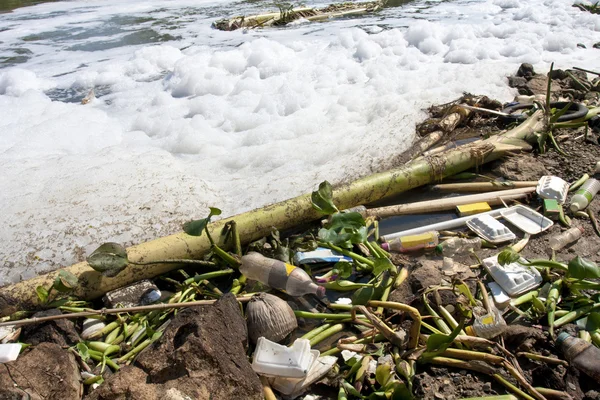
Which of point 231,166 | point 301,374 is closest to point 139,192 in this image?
point 231,166

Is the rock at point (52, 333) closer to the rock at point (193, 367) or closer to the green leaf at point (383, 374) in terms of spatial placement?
the rock at point (193, 367)

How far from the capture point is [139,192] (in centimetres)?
358

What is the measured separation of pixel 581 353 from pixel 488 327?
1.18 ft

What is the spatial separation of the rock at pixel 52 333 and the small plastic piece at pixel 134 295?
251 mm

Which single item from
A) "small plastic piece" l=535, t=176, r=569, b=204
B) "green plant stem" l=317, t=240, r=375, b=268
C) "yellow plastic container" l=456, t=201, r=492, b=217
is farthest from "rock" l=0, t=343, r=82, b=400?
"small plastic piece" l=535, t=176, r=569, b=204

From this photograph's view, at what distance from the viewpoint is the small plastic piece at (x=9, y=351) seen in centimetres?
195

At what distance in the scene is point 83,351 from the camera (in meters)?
2.08

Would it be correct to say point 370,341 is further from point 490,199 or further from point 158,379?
point 490,199

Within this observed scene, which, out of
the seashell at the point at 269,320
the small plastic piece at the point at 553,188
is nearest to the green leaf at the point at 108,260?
the seashell at the point at 269,320

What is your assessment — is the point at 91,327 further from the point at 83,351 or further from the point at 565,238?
the point at 565,238

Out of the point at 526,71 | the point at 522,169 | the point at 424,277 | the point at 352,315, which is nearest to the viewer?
the point at 352,315

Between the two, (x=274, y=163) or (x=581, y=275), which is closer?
(x=581, y=275)

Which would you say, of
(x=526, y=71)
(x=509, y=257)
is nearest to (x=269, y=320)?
(x=509, y=257)

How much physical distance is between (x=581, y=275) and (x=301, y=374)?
4.55 feet
